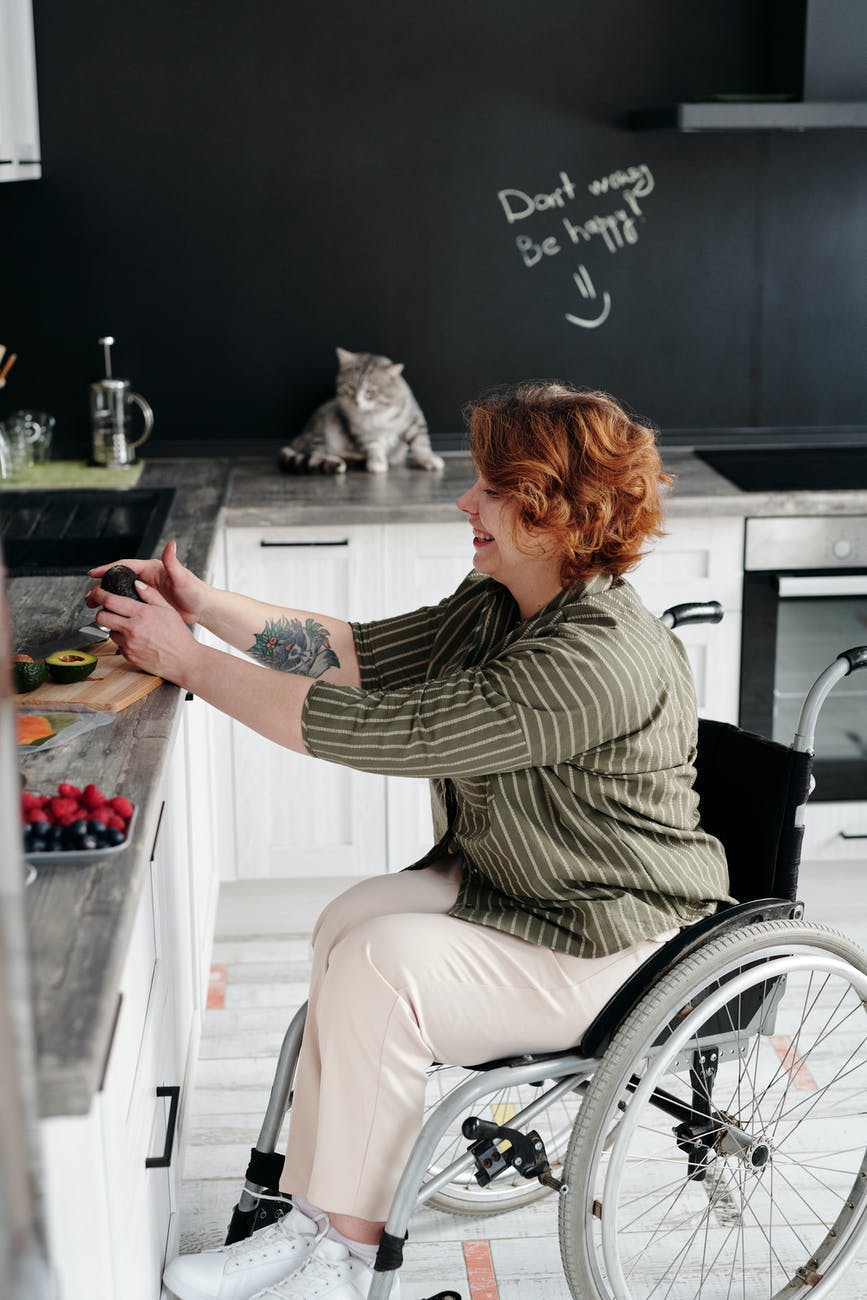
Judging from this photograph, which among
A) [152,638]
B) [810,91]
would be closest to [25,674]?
[152,638]

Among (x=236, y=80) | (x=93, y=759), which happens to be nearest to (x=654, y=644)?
(x=93, y=759)

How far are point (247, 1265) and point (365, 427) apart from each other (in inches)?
78.4

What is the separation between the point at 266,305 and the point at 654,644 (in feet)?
6.47

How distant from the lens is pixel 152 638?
1.76 m

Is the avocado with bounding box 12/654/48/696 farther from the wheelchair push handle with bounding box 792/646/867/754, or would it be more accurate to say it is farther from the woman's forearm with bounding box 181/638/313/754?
the wheelchair push handle with bounding box 792/646/867/754

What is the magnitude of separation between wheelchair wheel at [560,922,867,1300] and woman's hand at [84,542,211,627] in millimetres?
837

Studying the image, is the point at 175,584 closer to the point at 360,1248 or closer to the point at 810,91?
the point at 360,1248

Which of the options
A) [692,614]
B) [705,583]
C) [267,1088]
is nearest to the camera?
[692,614]

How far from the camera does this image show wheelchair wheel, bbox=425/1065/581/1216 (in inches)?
85.1

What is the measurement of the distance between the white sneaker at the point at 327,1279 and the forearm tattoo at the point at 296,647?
765 mm

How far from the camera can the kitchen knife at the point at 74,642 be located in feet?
6.37

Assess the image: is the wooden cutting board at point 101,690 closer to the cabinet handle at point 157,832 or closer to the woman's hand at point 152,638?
the woman's hand at point 152,638

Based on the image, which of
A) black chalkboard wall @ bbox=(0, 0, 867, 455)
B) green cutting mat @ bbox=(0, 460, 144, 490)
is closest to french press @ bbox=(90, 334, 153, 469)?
green cutting mat @ bbox=(0, 460, 144, 490)

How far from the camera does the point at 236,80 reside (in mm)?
3266
